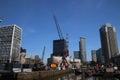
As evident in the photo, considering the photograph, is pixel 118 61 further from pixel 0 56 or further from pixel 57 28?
pixel 0 56

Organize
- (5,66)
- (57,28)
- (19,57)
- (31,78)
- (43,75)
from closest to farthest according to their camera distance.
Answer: (31,78) < (43,75) < (5,66) < (57,28) < (19,57)

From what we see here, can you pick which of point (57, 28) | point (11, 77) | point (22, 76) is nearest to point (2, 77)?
point (11, 77)

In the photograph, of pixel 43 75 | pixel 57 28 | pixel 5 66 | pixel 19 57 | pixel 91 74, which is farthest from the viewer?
pixel 19 57

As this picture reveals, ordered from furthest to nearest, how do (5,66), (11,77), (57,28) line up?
(57,28) → (5,66) → (11,77)

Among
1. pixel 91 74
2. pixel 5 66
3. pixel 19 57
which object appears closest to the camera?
pixel 5 66

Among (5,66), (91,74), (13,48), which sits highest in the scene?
(13,48)

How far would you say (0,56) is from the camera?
191 metres

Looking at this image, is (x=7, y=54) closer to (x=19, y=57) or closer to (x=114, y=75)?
(x=19, y=57)

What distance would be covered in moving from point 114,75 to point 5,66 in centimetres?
5055

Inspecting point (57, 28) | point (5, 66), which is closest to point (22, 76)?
point (5, 66)

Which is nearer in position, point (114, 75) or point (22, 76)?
point (22, 76)

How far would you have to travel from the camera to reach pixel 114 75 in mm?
65125

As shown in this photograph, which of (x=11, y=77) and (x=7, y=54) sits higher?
(x=7, y=54)

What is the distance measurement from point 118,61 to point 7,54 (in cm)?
15061
